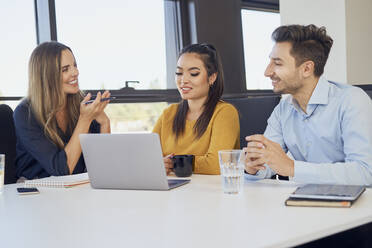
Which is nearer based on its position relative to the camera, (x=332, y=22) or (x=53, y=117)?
(x=53, y=117)

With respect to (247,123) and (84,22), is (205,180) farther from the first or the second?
(84,22)

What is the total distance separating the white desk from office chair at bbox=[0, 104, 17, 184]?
2.56 feet

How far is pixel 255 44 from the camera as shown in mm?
4207

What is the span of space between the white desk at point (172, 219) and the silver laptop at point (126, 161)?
0.16ft

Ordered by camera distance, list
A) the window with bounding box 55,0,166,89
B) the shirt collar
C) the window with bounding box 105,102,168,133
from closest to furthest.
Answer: the shirt collar
the window with bounding box 55,0,166,89
the window with bounding box 105,102,168,133

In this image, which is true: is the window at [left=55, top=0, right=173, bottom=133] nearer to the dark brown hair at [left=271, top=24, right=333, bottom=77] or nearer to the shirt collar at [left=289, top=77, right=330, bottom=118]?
the dark brown hair at [left=271, top=24, right=333, bottom=77]

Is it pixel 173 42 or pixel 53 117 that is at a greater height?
pixel 173 42

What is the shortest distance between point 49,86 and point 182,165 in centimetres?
90

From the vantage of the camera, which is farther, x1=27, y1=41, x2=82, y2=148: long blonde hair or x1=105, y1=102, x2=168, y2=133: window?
x1=105, y1=102, x2=168, y2=133: window

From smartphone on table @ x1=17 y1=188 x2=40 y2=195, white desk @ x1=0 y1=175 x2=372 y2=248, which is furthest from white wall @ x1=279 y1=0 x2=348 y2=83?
smartphone on table @ x1=17 y1=188 x2=40 y2=195

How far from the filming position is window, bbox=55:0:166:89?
313 centimetres

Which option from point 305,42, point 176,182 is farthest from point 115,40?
point 176,182

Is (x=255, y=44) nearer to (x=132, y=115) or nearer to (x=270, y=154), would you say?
(x=132, y=115)

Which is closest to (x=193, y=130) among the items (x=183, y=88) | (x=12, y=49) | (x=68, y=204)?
(x=183, y=88)
